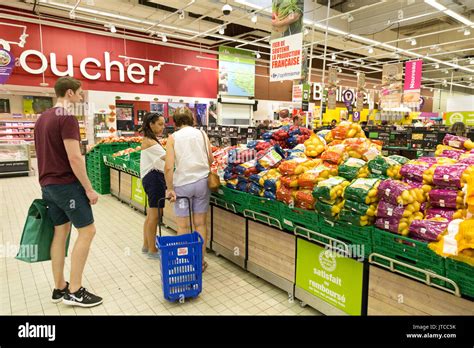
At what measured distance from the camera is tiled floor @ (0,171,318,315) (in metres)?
2.93

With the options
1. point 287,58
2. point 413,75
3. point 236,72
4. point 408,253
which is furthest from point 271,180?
point 236,72

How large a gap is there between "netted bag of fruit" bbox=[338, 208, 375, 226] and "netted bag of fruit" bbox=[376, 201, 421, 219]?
0.42ft

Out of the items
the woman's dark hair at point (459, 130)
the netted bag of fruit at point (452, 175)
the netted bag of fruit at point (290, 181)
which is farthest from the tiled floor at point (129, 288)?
the woman's dark hair at point (459, 130)

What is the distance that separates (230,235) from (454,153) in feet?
7.53

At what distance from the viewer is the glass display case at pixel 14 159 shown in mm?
Result: 9492

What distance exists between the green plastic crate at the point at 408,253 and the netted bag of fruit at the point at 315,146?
1.18 m

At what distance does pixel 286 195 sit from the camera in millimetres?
2959

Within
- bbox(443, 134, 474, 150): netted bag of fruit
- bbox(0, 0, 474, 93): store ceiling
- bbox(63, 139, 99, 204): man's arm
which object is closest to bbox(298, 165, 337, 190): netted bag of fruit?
bbox(443, 134, 474, 150): netted bag of fruit

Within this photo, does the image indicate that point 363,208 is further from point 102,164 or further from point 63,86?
point 102,164

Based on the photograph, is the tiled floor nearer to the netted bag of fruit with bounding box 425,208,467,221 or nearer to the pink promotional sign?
the netted bag of fruit with bounding box 425,208,467,221

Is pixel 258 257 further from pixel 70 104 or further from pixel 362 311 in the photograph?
pixel 70 104
